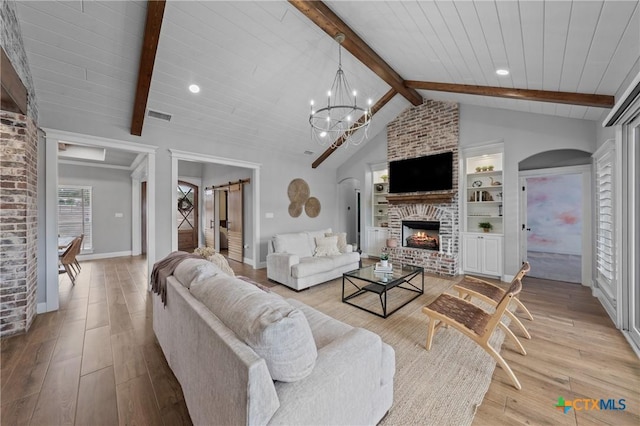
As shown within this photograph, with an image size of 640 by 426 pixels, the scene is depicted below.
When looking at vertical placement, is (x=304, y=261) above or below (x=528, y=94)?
below

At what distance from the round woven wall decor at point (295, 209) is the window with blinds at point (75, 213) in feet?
17.4

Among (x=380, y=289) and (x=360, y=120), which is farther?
(x=360, y=120)

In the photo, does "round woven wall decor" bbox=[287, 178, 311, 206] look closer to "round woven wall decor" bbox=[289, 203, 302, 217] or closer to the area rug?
"round woven wall decor" bbox=[289, 203, 302, 217]

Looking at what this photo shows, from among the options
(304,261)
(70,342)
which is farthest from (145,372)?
(304,261)

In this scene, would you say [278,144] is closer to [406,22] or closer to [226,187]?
[226,187]

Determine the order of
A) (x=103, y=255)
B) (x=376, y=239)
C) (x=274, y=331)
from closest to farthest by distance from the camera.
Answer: (x=274, y=331) → (x=103, y=255) → (x=376, y=239)

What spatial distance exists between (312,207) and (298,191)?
0.66 metres

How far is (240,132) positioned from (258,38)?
195cm

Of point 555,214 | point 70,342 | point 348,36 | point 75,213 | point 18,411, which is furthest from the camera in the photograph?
point 555,214

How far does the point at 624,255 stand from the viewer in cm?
266

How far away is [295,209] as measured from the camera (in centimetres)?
638

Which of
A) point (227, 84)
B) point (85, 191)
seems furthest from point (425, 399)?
point (85, 191)

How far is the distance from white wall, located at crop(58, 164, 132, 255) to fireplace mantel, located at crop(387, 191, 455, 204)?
735 centimetres

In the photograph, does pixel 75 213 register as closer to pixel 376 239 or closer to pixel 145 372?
pixel 145 372
